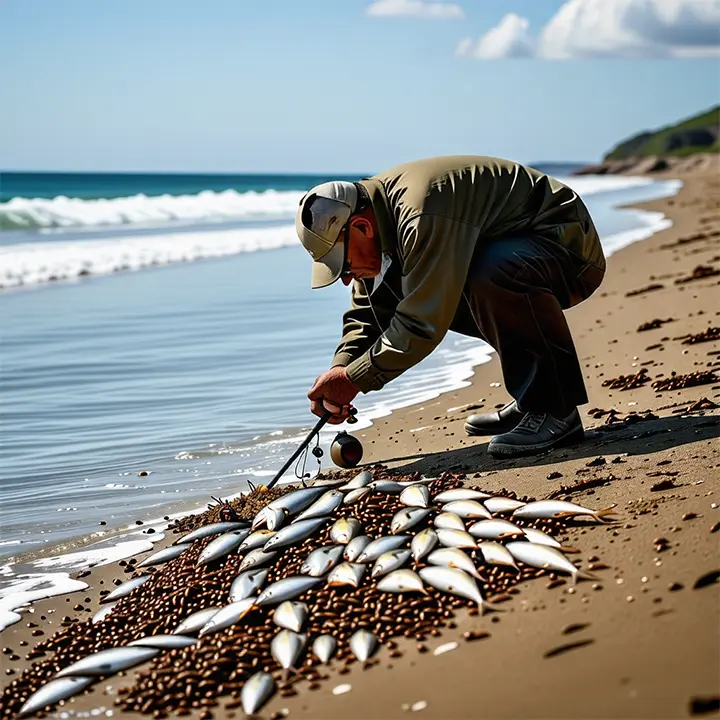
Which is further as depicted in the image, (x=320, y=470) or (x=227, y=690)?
(x=320, y=470)

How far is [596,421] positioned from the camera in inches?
225

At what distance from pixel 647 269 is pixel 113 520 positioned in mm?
Result: 8451

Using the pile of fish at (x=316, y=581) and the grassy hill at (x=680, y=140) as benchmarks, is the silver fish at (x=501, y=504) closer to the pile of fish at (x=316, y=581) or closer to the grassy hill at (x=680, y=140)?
the pile of fish at (x=316, y=581)

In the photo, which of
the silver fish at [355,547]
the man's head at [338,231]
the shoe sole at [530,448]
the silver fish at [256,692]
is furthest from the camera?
the shoe sole at [530,448]

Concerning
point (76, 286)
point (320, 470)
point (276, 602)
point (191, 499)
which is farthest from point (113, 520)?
point (76, 286)

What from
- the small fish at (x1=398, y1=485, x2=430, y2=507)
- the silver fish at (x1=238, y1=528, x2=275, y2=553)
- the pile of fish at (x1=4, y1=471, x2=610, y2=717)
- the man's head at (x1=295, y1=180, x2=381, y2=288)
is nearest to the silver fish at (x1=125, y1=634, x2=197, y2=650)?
the pile of fish at (x1=4, y1=471, x2=610, y2=717)

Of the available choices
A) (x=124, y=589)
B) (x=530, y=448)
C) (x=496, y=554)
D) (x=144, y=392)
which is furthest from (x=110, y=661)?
(x=144, y=392)

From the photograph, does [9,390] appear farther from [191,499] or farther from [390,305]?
[390,305]

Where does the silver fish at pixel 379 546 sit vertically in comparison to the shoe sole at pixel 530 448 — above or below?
below

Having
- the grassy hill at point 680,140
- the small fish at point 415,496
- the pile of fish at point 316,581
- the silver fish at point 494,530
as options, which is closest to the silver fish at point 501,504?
the pile of fish at point 316,581

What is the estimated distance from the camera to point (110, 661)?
11.7 feet

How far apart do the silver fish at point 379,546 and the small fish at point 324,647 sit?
1.58ft

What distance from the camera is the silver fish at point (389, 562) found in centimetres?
382

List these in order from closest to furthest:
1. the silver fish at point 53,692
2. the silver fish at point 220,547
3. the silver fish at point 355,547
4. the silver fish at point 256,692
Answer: the silver fish at point 256,692 → the silver fish at point 53,692 → the silver fish at point 355,547 → the silver fish at point 220,547
